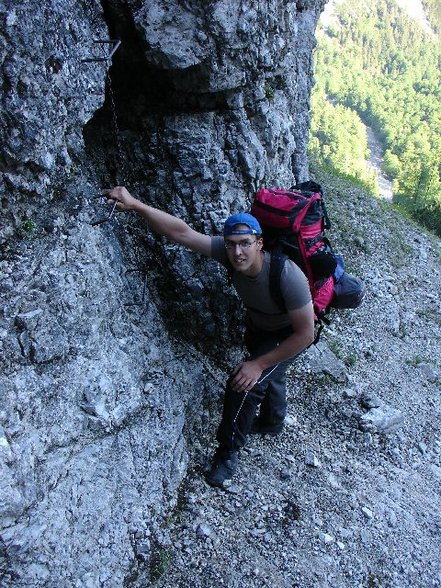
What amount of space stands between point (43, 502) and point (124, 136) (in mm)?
4135

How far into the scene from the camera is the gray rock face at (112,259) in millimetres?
4234

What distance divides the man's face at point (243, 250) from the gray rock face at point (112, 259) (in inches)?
55.9

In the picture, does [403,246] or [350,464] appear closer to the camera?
[350,464]

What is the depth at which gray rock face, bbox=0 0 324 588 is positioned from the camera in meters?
4.23

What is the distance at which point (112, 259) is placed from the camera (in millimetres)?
5684

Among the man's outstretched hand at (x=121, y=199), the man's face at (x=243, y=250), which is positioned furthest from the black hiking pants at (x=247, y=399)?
the man's outstretched hand at (x=121, y=199)

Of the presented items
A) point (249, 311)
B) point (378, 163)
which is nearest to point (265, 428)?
point (249, 311)

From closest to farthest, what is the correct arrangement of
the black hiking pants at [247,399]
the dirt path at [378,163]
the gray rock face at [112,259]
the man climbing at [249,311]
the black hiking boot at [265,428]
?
1. the gray rock face at [112,259]
2. the man climbing at [249,311]
3. the black hiking pants at [247,399]
4. the black hiking boot at [265,428]
5. the dirt path at [378,163]

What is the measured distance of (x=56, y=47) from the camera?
445 centimetres

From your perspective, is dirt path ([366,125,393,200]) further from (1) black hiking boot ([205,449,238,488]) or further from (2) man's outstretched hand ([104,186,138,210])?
(2) man's outstretched hand ([104,186,138,210])

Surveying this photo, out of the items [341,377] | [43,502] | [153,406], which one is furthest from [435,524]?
[43,502]

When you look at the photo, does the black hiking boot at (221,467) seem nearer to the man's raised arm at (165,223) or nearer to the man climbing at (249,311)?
the man climbing at (249,311)

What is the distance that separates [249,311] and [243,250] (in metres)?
1.06

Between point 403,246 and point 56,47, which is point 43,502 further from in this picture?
point 403,246
